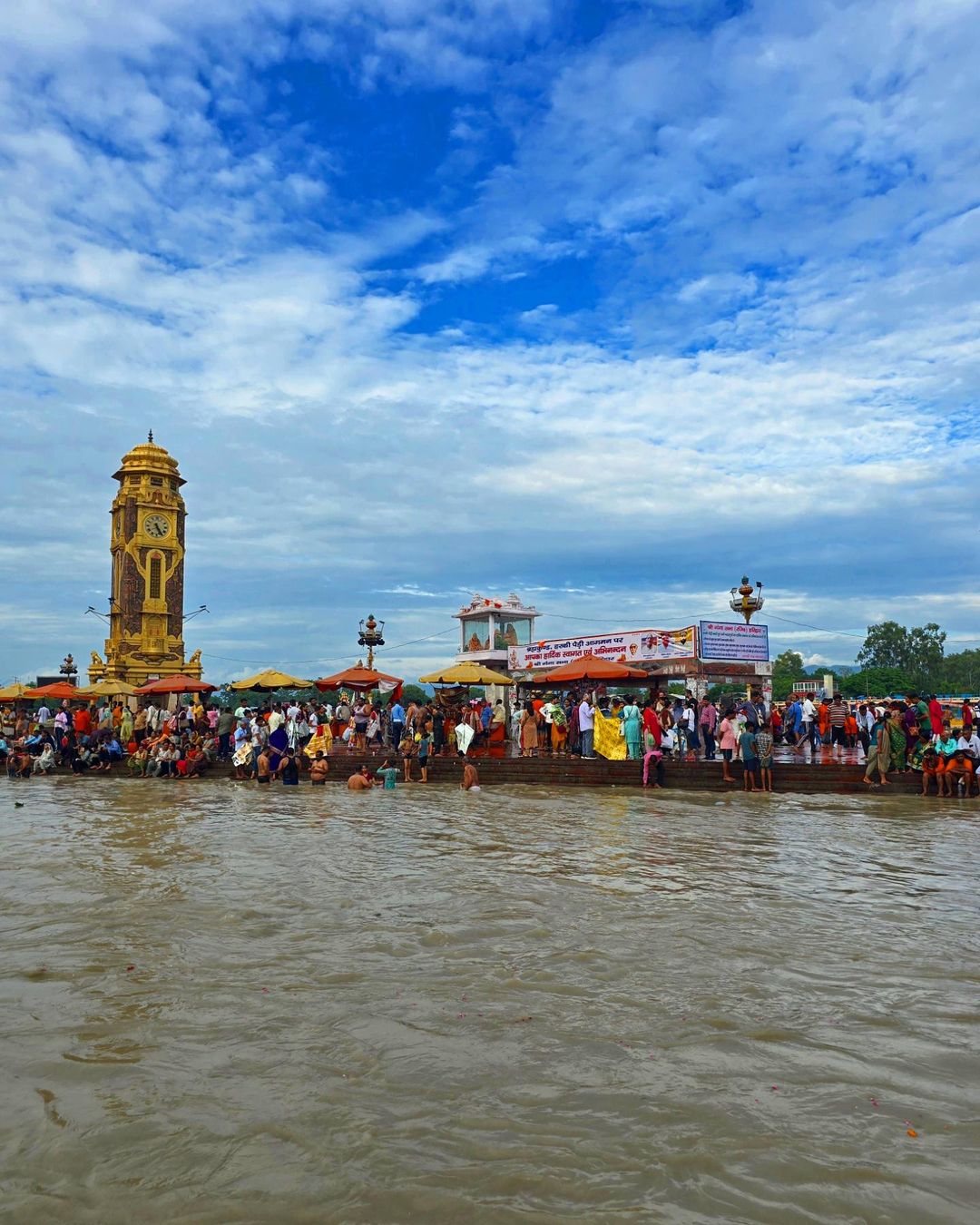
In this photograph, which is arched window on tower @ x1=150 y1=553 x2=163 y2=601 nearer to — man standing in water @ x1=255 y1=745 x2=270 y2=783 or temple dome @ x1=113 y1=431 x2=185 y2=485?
temple dome @ x1=113 y1=431 x2=185 y2=485

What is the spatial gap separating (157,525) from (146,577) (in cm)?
250

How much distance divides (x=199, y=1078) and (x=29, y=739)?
2211 centimetres

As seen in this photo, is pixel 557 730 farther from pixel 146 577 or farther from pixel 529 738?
pixel 146 577

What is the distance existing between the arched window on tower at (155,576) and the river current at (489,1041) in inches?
1299

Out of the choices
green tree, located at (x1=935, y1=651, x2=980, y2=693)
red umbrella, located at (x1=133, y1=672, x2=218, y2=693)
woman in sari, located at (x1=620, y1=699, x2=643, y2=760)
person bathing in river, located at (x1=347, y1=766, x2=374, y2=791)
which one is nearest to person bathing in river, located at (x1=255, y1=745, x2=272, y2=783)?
person bathing in river, located at (x1=347, y1=766, x2=374, y2=791)

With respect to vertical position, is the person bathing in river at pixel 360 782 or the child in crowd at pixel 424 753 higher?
the child in crowd at pixel 424 753

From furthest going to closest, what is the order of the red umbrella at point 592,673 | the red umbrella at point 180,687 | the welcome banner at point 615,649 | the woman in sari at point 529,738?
the welcome banner at point 615,649 → the red umbrella at point 180,687 → the woman in sari at point 529,738 → the red umbrella at point 592,673

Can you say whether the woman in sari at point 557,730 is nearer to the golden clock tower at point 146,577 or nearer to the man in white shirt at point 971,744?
the man in white shirt at point 971,744

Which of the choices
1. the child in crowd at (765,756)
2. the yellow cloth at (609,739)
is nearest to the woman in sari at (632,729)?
the yellow cloth at (609,739)

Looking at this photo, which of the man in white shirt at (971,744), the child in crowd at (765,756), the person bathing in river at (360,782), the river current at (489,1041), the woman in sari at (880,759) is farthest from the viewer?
the person bathing in river at (360,782)

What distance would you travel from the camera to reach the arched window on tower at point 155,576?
4041 cm

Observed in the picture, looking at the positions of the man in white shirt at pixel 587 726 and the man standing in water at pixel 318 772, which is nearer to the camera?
the man standing in water at pixel 318 772

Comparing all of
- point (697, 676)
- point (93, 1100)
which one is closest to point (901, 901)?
point (93, 1100)

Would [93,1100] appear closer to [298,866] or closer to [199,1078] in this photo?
[199,1078]
